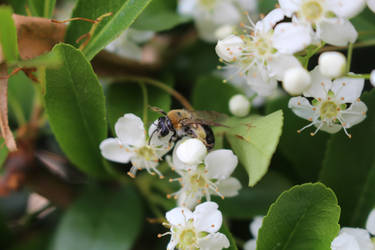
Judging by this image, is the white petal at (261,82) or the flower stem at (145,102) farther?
the flower stem at (145,102)

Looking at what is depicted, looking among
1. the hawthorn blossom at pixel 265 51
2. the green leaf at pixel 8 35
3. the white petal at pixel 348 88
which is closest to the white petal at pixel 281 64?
the hawthorn blossom at pixel 265 51

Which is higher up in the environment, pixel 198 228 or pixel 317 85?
pixel 317 85

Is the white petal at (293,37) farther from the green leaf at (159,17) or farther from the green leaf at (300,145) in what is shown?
the green leaf at (159,17)

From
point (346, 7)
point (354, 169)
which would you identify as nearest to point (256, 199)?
point (354, 169)

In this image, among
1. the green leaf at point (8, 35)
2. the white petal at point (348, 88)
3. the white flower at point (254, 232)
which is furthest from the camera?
the white flower at point (254, 232)

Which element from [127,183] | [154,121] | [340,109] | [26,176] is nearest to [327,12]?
[340,109]

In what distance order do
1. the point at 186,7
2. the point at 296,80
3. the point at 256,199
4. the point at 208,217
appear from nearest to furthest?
1. the point at 296,80
2. the point at 208,217
3. the point at 256,199
4. the point at 186,7

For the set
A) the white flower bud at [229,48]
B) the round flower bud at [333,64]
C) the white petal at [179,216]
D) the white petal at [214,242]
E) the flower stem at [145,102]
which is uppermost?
the round flower bud at [333,64]

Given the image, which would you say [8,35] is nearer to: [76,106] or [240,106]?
[76,106]
